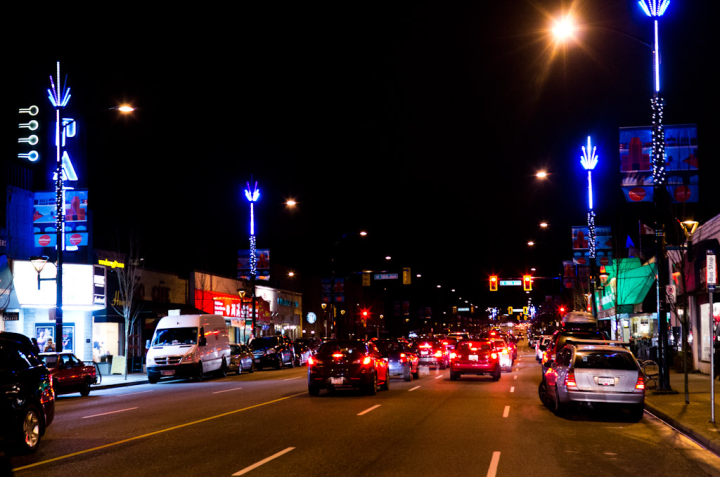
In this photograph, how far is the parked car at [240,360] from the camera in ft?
128

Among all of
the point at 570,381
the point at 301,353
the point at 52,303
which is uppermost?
the point at 52,303

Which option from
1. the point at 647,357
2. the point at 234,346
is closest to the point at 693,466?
the point at 647,357

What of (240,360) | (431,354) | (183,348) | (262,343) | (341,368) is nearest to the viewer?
(341,368)

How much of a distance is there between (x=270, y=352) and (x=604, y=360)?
29.8m

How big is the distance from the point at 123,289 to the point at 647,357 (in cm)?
2830

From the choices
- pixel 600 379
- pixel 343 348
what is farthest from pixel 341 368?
pixel 600 379

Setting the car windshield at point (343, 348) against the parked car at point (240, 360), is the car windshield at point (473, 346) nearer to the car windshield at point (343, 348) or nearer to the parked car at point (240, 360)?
the car windshield at point (343, 348)

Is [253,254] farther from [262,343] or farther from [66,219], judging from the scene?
[66,219]

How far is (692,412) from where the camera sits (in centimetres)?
1695

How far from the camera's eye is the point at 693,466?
10766 millimetres

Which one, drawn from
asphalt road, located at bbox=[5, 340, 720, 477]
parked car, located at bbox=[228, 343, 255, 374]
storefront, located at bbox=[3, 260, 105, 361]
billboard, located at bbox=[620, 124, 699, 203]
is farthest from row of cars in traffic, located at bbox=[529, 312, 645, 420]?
parked car, located at bbox=[228, 343, 255, 374]

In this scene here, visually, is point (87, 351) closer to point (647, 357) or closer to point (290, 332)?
point (647, 357)

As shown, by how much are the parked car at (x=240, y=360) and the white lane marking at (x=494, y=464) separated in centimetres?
2888

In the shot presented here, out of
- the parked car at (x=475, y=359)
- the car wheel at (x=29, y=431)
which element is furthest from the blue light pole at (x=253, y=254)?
the car wheel at (x=29, y=431)
